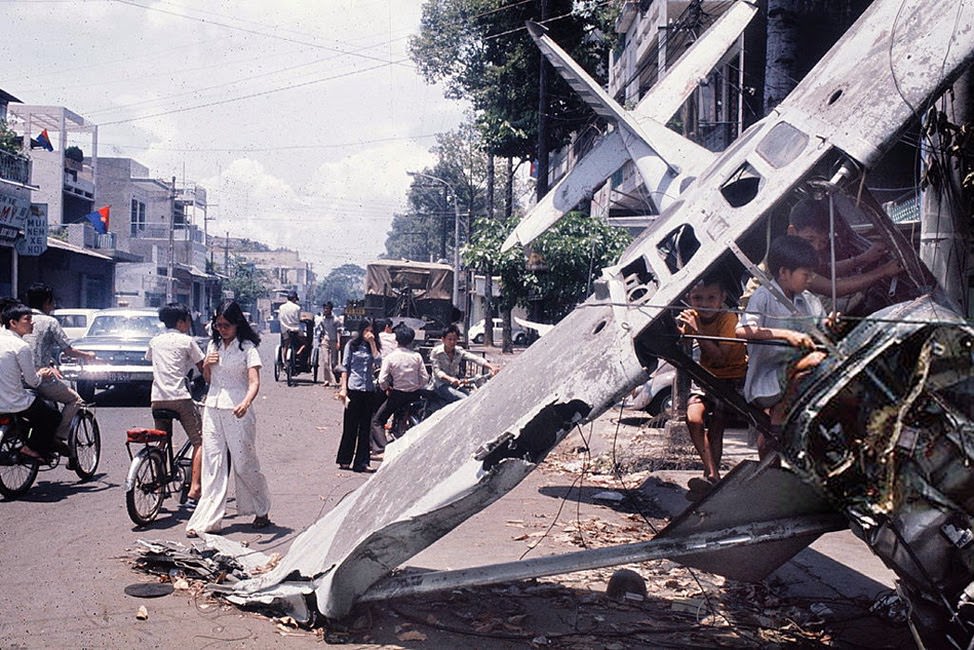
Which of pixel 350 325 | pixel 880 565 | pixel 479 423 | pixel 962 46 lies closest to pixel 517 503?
→ pixel 880 565

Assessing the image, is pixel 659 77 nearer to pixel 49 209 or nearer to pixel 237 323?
pixel 237 323

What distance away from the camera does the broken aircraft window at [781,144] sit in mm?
4719

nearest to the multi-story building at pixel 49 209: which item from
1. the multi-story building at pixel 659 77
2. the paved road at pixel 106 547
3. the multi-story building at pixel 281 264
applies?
the multi-story building at pixel 659 77

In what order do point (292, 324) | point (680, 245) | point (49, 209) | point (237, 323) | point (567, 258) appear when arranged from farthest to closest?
point (49, 209)
point (292, 324)
point (567, 258)
point (237, 323)
point (680, 245)

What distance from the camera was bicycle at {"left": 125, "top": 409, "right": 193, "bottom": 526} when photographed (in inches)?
295

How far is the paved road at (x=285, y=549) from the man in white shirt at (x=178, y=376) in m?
0.68

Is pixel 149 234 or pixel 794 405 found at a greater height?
pixel 149 234

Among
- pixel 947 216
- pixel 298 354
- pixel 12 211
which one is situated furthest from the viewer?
pixel 12 211

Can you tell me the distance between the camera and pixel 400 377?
11.4 m

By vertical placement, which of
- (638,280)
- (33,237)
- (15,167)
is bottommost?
(638,280)

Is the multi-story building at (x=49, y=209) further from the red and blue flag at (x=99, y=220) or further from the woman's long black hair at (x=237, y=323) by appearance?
the woman's long black hair at (x=237, y=323)

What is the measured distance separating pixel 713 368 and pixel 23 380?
21.0ft

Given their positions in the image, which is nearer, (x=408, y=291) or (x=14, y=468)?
(x=14, y=468)

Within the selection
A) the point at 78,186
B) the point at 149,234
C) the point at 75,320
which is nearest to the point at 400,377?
the point at 75,320
